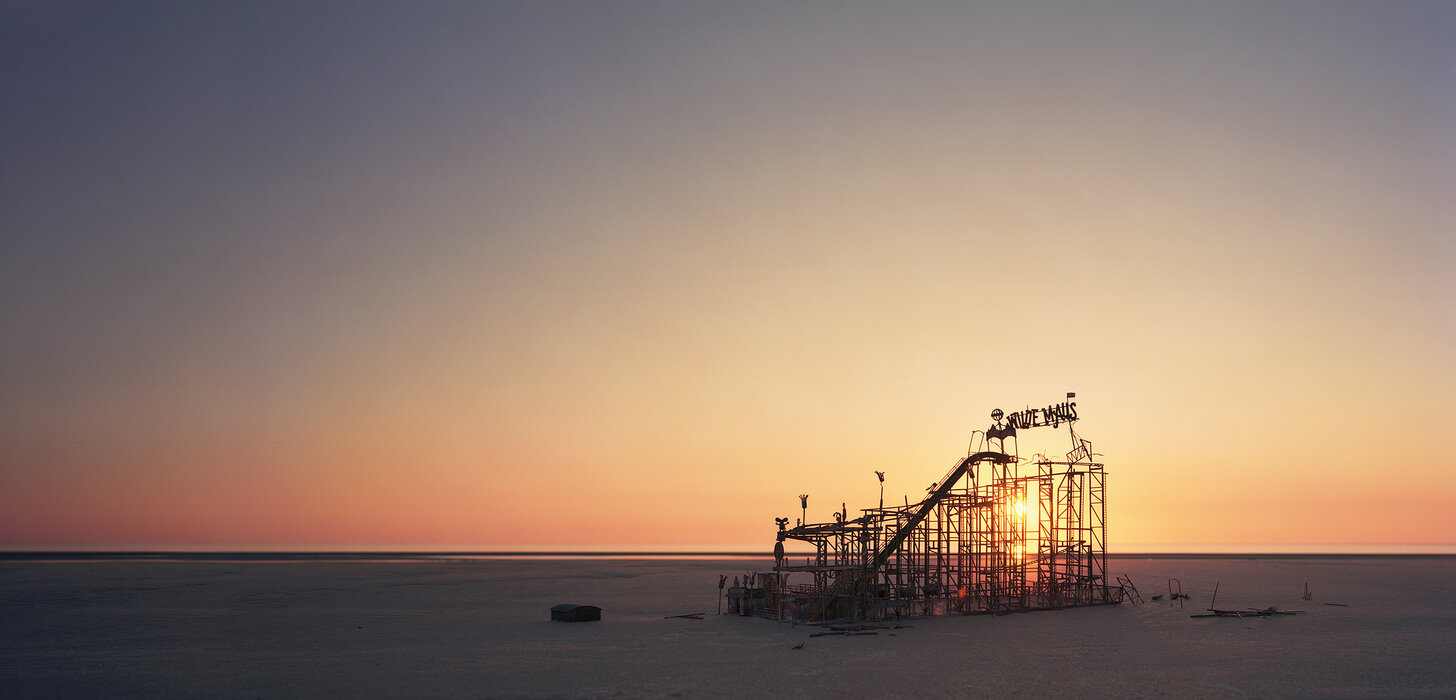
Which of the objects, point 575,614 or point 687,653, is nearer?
point 687,653

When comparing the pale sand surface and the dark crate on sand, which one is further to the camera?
the dark crate on sand

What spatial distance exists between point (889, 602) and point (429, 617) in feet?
104

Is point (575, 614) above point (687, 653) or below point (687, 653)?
below

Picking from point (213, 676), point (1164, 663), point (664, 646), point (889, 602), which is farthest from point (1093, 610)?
point (213, 676)

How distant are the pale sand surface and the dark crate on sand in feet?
3.50

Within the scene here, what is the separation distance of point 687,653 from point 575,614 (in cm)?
1668

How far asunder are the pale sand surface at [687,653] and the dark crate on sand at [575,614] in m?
1.07

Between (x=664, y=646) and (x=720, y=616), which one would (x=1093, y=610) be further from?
(x=664, y=646)

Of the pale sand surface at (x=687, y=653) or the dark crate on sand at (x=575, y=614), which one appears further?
the dark crate on sand at (x=575, y=614)

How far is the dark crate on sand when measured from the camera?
5959cm

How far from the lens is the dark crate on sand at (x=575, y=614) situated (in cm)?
5959

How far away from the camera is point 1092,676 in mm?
38344

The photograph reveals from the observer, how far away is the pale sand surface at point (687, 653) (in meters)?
36.7

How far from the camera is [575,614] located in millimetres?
59688
